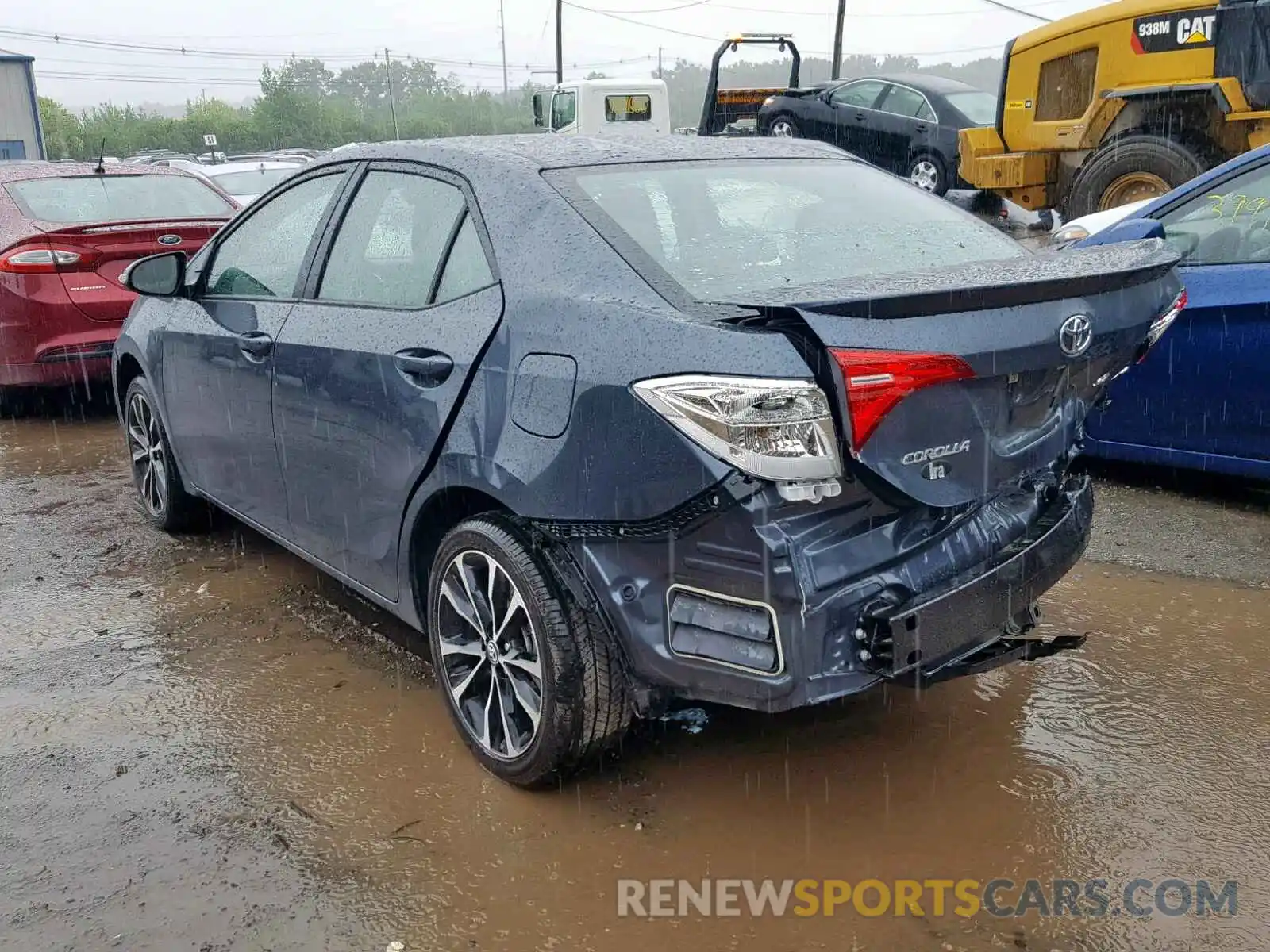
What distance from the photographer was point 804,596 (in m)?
2.44

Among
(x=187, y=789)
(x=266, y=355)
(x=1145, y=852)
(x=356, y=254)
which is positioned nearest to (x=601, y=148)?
(x=356, y=254)

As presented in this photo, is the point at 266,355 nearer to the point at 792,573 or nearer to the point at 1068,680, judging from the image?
the point at 792,573

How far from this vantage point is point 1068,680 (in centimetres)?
360

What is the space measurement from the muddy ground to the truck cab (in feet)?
57.7

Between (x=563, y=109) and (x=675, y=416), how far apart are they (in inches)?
784

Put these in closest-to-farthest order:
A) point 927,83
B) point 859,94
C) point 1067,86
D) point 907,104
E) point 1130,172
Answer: point 1130,172 → point 1067,86 → point 907,104 → point 927,83 → point 859,94

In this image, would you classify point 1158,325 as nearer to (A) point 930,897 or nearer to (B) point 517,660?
(A) point 930,897

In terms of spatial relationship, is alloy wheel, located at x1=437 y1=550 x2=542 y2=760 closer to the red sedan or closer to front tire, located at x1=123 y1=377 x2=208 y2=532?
front tire, located at x1=123 y1=377 x2=208 y2=532

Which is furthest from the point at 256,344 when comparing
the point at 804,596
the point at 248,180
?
the point at 248,180

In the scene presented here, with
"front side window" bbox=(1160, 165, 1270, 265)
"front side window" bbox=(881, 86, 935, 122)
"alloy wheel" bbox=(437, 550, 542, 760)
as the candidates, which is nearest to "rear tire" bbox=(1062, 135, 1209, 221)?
"front side window" bbox=(1160, 165, 1270, 265)

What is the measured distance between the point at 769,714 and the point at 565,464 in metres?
1.16

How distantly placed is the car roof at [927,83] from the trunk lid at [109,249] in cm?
1095

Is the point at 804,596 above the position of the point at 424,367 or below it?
below

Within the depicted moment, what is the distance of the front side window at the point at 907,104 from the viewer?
592 inches
